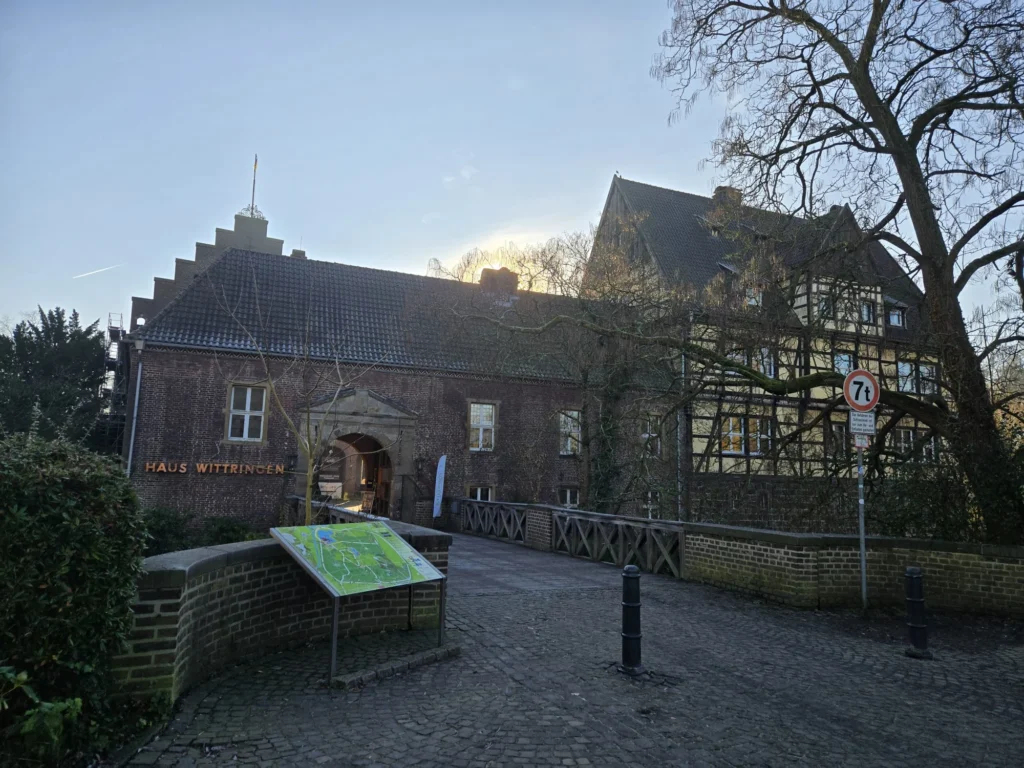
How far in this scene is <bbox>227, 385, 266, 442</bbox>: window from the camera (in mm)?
20094

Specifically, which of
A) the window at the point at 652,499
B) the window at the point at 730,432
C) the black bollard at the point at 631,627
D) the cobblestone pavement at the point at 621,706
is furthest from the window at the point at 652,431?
the black bollard at the point at 631,627

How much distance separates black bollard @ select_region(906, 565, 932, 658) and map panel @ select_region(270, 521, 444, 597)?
187 inches

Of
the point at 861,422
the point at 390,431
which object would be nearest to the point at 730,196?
the point at 861,422

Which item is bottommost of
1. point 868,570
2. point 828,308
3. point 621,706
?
point 621,706

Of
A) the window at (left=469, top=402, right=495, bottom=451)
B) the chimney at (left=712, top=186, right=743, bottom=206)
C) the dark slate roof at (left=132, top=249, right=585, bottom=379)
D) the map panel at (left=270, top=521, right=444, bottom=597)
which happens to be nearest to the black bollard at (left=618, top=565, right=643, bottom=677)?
the map panel at (left=270, top=521, right=444, bottom=597)

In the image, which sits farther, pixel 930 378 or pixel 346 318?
pixel 346 318

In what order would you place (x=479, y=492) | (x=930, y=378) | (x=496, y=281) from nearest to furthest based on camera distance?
(x=930, y=378) < (x=479, y=492) < (x=496, y=281)

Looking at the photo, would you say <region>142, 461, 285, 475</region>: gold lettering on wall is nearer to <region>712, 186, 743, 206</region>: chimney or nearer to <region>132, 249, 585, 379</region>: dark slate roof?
<region>132, 249, 585, 379</region>: dark slate roof

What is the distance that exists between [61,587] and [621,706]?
12.0ft

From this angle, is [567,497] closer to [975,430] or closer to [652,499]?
[652,499]

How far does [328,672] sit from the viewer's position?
5.29 m

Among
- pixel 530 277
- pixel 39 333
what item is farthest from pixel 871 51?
pixel 39 333

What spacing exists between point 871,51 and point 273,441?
17672 millimetres

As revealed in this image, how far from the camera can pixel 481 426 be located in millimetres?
23469
